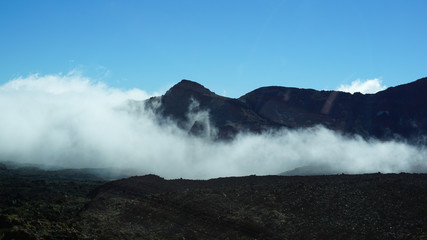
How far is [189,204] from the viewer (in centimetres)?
3525

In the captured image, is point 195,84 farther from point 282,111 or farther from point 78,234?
point 78,234

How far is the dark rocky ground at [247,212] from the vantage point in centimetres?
2641

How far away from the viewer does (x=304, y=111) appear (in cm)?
13100

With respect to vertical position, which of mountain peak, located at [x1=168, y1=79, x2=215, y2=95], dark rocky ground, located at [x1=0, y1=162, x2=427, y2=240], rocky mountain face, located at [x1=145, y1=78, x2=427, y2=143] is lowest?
dark rocky ground, located at [x1=0, y1=162, x2=427, y2=240]

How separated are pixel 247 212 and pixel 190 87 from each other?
111843 millimetres

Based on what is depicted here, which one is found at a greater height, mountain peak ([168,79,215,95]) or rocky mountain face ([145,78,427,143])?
mountain peak ([168,79,215,95])

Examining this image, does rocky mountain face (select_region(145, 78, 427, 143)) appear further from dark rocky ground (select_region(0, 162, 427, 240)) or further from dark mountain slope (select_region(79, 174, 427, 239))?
dark rocky ground (select_region(0, 162, 427, 240))

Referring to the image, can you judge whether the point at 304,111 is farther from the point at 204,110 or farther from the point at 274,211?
the point at 274,211

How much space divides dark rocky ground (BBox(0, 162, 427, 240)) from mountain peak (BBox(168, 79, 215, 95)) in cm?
9937

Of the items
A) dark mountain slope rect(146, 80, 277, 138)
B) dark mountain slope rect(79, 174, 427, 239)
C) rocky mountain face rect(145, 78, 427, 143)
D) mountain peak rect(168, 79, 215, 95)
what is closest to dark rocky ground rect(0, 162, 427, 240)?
dark mountain slope rect(79, 174, 427, 239)

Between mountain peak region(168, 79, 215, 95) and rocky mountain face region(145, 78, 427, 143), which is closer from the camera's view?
rocky mountain face region(145, 78, 427, 143)

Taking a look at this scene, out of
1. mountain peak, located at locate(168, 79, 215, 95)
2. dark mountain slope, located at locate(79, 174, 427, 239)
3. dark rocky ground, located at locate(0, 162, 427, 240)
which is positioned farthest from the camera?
mountain peak, located at locate(168, 79, 215, 95)

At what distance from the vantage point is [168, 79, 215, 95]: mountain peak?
5522 inches

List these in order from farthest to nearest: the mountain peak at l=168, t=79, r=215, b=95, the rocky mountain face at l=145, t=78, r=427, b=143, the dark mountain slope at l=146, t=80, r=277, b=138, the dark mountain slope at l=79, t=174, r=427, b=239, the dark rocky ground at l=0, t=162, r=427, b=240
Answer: the mountain peak at l=168, t=79, r=215, b=95, the rocky mountain face at l=145, t=78, r=427, b=143, the dark mountain slope at l=146, t=80, r=277, b=138, the dark mountain slope at l=79, t=174, r=427, b=239, the dark rocky ground at l=0, t=162, r=427, b=240
